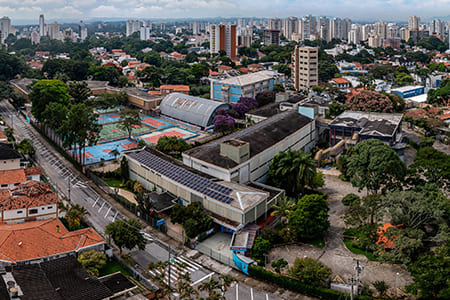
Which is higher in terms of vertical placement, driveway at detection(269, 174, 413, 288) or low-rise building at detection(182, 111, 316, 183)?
low-rise building at detection(182, 111, 316, 183)

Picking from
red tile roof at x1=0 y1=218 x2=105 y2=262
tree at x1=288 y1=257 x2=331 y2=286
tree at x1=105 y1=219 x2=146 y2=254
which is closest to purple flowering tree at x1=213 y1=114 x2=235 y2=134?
tree at x1=105 y1=219 x2=146 y2=254

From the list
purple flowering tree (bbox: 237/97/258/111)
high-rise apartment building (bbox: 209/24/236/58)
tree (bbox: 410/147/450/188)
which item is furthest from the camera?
high-rise apartment building (bbox: 209/24/236/58)

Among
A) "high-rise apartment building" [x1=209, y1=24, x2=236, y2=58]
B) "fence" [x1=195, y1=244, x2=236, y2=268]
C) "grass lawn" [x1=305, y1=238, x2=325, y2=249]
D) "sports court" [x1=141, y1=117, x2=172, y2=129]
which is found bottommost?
"fence" [x1=195, y1=244, x2=236, y2=268]

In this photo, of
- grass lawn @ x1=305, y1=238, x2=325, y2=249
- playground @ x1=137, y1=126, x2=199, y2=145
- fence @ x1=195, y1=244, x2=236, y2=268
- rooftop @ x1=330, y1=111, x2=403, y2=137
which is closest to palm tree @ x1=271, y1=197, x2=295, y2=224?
grass lawn @ x1=305, y1=238, x2=325, y2=249

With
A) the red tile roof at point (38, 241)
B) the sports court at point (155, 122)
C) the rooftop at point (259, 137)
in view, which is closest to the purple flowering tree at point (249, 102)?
the sports court at point (155, 122)

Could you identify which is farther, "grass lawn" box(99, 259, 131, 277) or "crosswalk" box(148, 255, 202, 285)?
"grass lawn" box(99, 259, 131, 277)

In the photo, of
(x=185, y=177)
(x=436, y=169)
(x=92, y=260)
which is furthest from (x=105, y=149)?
(x=436, y=169)

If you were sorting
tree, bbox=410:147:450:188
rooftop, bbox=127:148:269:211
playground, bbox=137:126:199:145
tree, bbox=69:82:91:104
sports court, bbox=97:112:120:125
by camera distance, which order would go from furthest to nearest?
sports court, bbox=97:112:120:125 < tree, bbox=69:82:91:104 < playground, bbox=137:126:199:145 < tree, bbox=410:147:450:188 < rooftop, bbox=127:148:269:211

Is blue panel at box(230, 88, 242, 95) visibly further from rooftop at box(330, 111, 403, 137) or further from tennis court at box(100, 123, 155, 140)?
rooftop at box(330, 111, 403, 137)
